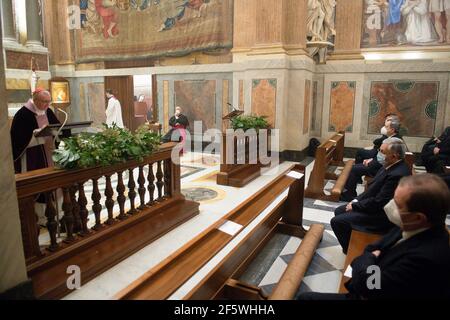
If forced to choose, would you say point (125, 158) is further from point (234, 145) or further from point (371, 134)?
point (371, 134)

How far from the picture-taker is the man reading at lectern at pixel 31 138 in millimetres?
4055

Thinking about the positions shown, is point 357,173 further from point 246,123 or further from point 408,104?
point 408,104

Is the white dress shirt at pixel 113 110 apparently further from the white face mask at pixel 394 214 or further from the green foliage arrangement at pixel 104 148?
the white face mask at pixel 394 214

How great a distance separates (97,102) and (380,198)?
1235 centimetres

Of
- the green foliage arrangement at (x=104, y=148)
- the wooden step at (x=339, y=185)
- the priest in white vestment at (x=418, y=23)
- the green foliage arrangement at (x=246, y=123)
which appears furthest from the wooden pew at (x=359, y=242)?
the priest in white vestment at (x=418, y=23)

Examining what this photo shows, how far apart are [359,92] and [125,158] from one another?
795cm

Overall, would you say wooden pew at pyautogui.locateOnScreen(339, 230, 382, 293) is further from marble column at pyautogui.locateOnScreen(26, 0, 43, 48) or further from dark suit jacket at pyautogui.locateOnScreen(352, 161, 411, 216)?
marble column at pyautogui.locateOnScreen(26, 0, 43, 48)

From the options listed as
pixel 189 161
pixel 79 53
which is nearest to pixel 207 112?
pixel 189 161

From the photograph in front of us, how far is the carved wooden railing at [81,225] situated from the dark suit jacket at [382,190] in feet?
7.87

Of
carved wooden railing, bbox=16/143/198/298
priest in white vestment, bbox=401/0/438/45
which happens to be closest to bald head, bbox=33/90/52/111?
carved wooden railing, bbox=16/143/198/298

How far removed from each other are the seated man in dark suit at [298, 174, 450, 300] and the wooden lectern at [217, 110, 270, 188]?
4788 millimetres

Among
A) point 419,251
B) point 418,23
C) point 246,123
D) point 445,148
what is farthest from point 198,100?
point 419,251

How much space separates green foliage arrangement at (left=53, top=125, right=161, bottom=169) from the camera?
10.8 ft

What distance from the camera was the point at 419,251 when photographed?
5.53 feet
